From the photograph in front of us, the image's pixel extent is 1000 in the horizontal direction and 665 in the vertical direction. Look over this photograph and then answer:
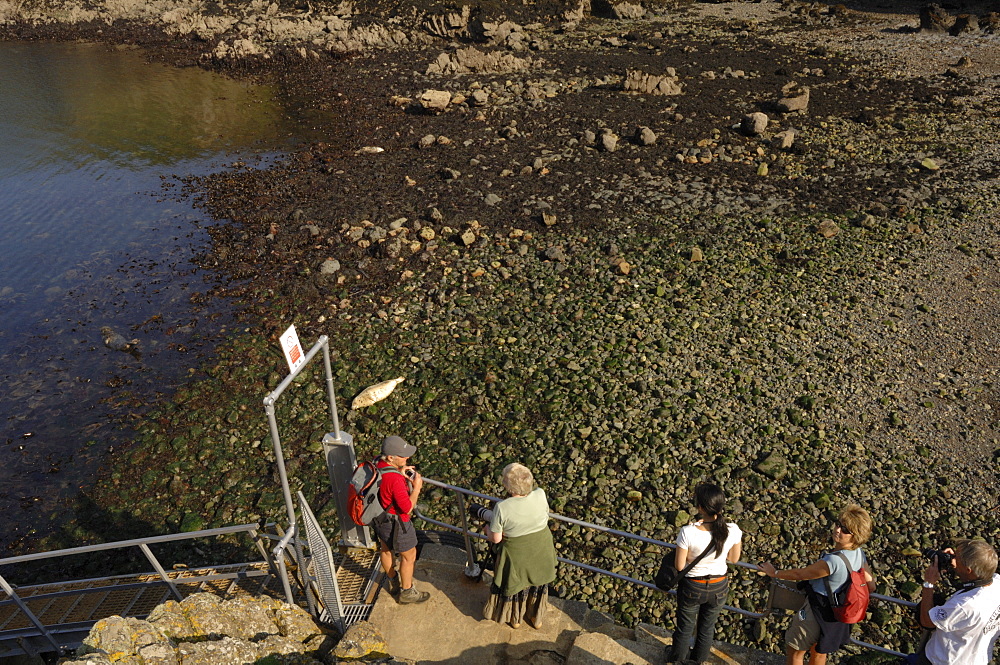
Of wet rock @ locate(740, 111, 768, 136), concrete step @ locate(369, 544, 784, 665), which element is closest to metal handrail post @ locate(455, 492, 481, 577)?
concrete step @ locate(369, 544, 784, 665)

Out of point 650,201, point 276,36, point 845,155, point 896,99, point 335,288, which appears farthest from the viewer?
point 276,36

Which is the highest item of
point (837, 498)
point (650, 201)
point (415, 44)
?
point (415, 44)

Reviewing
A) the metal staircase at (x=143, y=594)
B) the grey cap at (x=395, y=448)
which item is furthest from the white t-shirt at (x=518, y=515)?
the metal staircase at (x=143, y=594)

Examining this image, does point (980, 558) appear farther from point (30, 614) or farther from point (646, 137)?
point (646, 137)

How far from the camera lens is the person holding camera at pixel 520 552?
6.17 m

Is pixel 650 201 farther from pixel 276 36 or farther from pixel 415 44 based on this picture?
pixel 276 36

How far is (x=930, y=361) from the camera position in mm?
12875

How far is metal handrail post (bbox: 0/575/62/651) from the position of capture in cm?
734

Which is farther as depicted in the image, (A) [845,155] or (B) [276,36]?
(B) [276,36]

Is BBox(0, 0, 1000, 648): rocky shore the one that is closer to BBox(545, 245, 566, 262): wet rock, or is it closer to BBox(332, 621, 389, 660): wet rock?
BBox(545, 245, 566, 262): wet rock

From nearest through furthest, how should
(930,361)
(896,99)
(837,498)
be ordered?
(837,498)
(930,361)
(896,99)

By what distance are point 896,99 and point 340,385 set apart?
2275cm

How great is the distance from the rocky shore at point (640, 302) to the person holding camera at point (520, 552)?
9.05 feet

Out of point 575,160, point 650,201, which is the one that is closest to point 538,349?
point 650,201
